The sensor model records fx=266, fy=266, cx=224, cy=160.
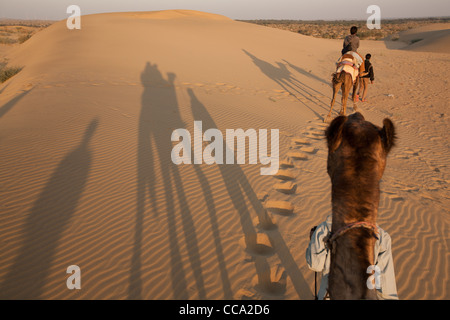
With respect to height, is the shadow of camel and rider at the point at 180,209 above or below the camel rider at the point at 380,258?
below

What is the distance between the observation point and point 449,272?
385cm

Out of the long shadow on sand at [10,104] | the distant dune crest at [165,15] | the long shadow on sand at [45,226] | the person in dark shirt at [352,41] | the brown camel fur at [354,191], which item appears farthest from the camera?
the distant dune crest at [165,15]

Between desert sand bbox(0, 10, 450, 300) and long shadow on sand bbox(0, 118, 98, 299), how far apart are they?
0.02 m

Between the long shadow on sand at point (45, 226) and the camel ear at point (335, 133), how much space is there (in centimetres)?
379

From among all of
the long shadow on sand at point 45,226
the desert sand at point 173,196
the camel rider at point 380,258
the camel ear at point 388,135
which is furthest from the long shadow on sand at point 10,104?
the camel ear at point 388,135

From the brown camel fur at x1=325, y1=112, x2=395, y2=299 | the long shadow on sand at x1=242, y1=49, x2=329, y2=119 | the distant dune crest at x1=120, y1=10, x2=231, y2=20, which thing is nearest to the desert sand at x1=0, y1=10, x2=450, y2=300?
the long shadow on sand at x1=242, y1=49, x2=329, y2=119

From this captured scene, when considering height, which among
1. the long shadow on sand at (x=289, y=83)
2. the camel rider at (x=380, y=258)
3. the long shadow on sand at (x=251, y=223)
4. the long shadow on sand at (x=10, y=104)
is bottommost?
the long shadow on sand at (x=251, y=223)

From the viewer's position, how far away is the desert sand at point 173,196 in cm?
361

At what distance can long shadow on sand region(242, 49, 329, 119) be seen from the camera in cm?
1280

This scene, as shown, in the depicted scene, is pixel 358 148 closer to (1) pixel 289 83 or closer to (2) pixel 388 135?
(2) pixel 388 135

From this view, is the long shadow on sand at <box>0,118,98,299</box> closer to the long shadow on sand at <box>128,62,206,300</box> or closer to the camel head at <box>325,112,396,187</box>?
the long shadow on sand at <box>128,62,206,300</box>

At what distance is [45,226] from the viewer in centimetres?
419

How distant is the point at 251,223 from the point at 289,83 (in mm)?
13138

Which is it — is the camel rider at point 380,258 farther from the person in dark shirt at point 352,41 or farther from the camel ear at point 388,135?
the person in dark shirt at point 352,41
